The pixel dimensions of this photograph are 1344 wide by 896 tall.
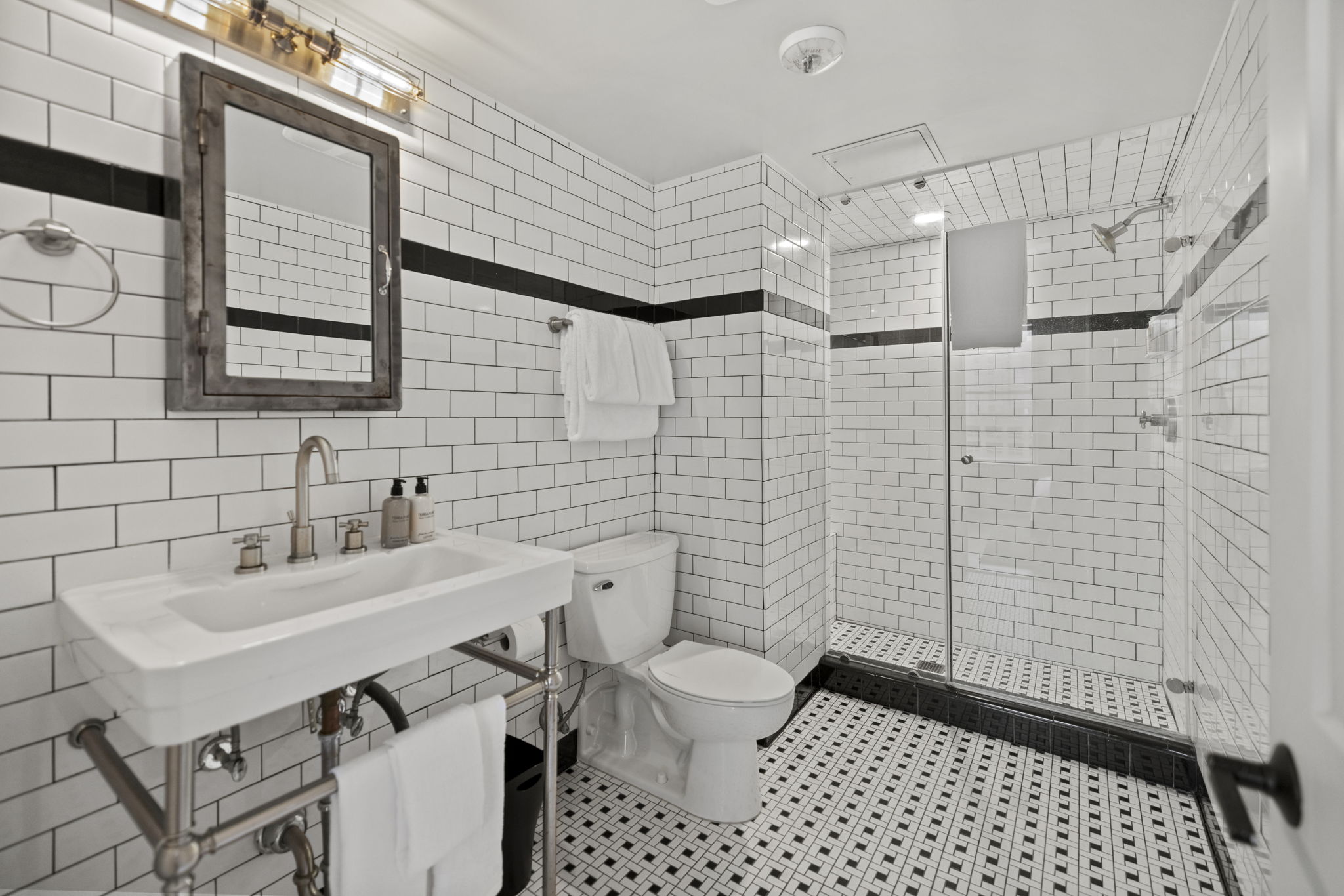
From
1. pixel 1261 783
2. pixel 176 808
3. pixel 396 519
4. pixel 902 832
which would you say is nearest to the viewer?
pixel 1261 783

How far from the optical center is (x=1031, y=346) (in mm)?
2729

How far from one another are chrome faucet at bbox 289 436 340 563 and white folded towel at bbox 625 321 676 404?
3.93 feet

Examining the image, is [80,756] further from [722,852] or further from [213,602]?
[722,852]

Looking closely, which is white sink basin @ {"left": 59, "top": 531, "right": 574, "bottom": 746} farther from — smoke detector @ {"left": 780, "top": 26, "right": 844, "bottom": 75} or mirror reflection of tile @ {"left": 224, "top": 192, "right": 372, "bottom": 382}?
smoke detector @ {"left": 780, "top": 26, "right": 844, "bottom": 75}

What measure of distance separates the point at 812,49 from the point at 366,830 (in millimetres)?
2106

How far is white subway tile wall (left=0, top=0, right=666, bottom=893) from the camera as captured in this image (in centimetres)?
107

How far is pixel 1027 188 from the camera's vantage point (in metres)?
2.59

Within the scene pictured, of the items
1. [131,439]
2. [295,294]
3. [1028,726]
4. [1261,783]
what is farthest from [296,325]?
[1028,726]

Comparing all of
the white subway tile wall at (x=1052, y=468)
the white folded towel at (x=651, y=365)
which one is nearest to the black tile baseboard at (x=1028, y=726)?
the white subway tile wall at (x=1052, y=468)

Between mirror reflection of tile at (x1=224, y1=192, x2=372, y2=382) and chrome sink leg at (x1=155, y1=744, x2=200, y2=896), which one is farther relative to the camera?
mirror reflection of tile at (x1=224, y1=192, x2=372, y2=382)

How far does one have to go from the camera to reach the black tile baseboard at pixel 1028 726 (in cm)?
207

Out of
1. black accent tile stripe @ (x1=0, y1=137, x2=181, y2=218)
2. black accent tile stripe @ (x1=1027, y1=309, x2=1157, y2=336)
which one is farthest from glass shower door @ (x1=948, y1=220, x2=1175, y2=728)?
black accent tile stripe @ (x1=0, y1=137, x2=181, y2=218)

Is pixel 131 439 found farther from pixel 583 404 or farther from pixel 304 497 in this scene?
pixel 583 404

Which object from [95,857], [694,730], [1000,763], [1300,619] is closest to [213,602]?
[95,857]
